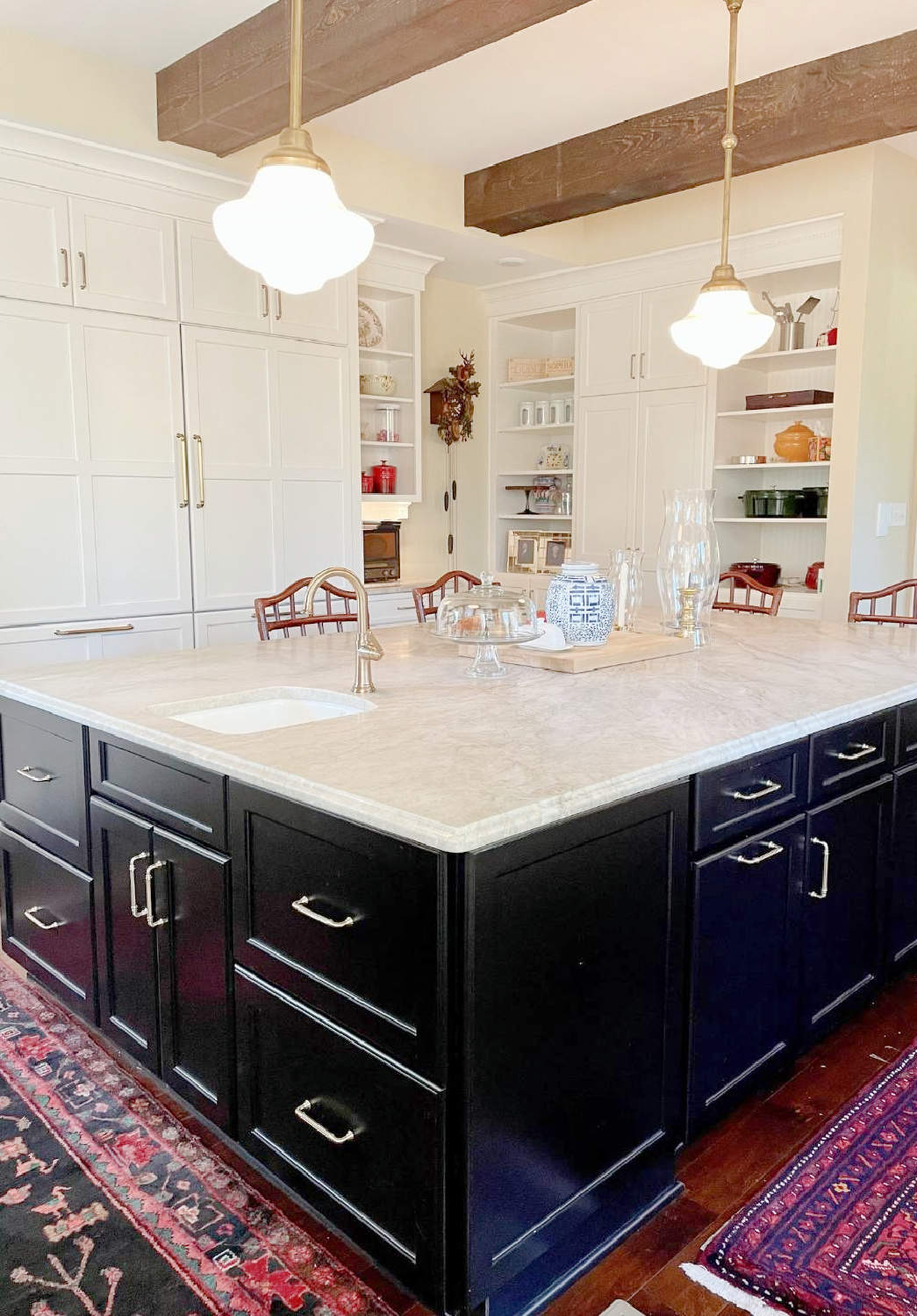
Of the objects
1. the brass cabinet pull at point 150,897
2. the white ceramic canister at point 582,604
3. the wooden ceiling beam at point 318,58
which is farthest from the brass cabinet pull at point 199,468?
the brass cabinet pull at point 150,897

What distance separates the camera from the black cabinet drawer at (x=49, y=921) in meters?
2.10

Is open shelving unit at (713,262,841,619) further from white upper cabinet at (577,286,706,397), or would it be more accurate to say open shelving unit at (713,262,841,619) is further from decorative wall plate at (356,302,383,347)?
decorative wall plate at (356,302,383,347)

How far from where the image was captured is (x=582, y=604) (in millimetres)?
2449

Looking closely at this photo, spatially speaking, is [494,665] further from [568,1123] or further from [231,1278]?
[231,1278]

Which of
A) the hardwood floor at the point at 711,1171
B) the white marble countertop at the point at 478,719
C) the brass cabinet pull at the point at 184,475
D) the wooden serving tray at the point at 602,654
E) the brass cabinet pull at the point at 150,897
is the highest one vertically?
the brass cabinet pull at the point at 184,475

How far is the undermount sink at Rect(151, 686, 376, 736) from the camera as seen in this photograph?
200 centimetres

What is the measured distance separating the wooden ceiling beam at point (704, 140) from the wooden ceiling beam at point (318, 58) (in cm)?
138

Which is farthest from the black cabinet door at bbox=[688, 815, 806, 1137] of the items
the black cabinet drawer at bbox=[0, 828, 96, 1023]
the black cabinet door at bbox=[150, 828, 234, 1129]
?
the black cabinet drawer at bbox=[0, 828, 96, 1023]

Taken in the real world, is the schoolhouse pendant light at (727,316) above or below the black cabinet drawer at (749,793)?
above

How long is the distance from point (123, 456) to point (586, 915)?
9.89 feet

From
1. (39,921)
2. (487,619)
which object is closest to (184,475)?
(39,921)

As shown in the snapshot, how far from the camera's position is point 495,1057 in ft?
4.31

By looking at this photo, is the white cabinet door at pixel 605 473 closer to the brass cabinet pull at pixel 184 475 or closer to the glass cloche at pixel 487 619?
the brass cabinet pull at pixel 184 475

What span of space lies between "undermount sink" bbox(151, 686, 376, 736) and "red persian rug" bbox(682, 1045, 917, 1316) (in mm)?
1155
